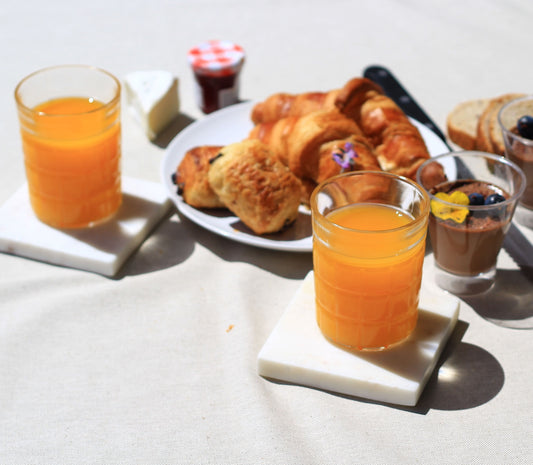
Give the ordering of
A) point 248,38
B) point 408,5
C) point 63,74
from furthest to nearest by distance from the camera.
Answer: point 408,5
point 248,38
point 63,74

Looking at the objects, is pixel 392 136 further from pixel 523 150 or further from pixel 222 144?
pixel 222 144

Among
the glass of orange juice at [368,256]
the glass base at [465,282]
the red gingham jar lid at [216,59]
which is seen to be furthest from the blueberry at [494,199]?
the red gingham jar lid at [216,59]

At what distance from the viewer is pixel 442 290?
4.37 ft

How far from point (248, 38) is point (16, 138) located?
0.92 meters

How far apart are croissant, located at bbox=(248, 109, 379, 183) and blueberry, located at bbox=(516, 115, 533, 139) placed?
328mm

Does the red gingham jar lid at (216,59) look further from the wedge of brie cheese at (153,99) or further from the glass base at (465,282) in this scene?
the glass base at (465,282)

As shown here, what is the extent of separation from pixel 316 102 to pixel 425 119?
33 centimetres

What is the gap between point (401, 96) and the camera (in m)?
1.90

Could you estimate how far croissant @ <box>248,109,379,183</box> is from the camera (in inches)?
58.9

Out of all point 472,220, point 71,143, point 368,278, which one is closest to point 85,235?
point 71,143

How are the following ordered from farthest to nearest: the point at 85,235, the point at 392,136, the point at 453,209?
the point at 392,136 → the point at 85,235 → the point at 453,209

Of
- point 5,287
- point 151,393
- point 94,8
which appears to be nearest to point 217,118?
point 5,287

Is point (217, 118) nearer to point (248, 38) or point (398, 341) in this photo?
point (248, 38)

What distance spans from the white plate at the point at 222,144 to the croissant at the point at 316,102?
0.06 m
